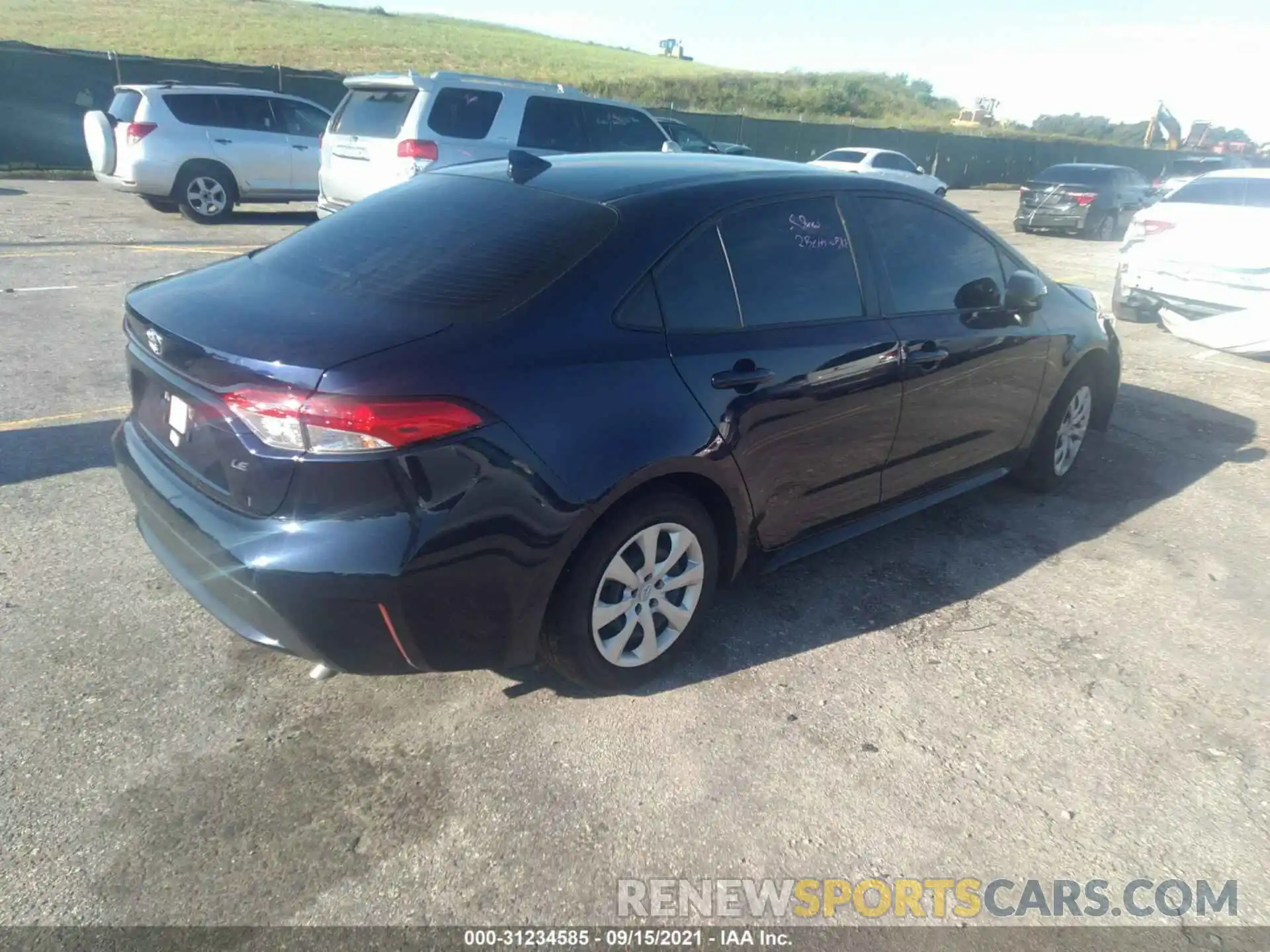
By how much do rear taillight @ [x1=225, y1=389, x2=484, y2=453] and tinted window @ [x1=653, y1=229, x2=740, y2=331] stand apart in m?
0.92

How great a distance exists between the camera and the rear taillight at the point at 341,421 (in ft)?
7.73

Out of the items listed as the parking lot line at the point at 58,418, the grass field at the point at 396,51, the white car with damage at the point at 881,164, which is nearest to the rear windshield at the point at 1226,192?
the white car with damage at the point at 881,164

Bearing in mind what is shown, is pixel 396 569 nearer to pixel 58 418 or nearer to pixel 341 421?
pixel 341 421

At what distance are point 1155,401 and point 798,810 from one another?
19.1ft

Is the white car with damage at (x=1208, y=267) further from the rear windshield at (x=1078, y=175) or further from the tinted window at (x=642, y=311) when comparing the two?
the rear windshield at (x=1078, y=175)

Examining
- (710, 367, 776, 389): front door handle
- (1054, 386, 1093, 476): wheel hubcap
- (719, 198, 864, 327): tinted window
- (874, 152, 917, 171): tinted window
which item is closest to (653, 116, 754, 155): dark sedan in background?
(874, 152, 917, 171): tinted window

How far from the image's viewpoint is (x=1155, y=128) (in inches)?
2029

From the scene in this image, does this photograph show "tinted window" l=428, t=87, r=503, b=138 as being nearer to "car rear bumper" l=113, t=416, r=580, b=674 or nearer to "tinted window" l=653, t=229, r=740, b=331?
"tinted window" l=653, t=229, r=740, b=331

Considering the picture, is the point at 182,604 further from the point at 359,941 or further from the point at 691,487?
the point at 691,487

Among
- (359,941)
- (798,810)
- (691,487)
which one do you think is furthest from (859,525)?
(359,941)

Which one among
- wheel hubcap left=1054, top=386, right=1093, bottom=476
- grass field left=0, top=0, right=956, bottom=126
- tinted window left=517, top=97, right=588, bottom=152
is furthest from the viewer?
grass field left=0, top=0, right=956, bottom=126

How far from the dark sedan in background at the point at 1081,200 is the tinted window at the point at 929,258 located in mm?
16681

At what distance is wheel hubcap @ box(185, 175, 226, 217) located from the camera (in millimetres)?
12516

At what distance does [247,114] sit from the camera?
1295cm
